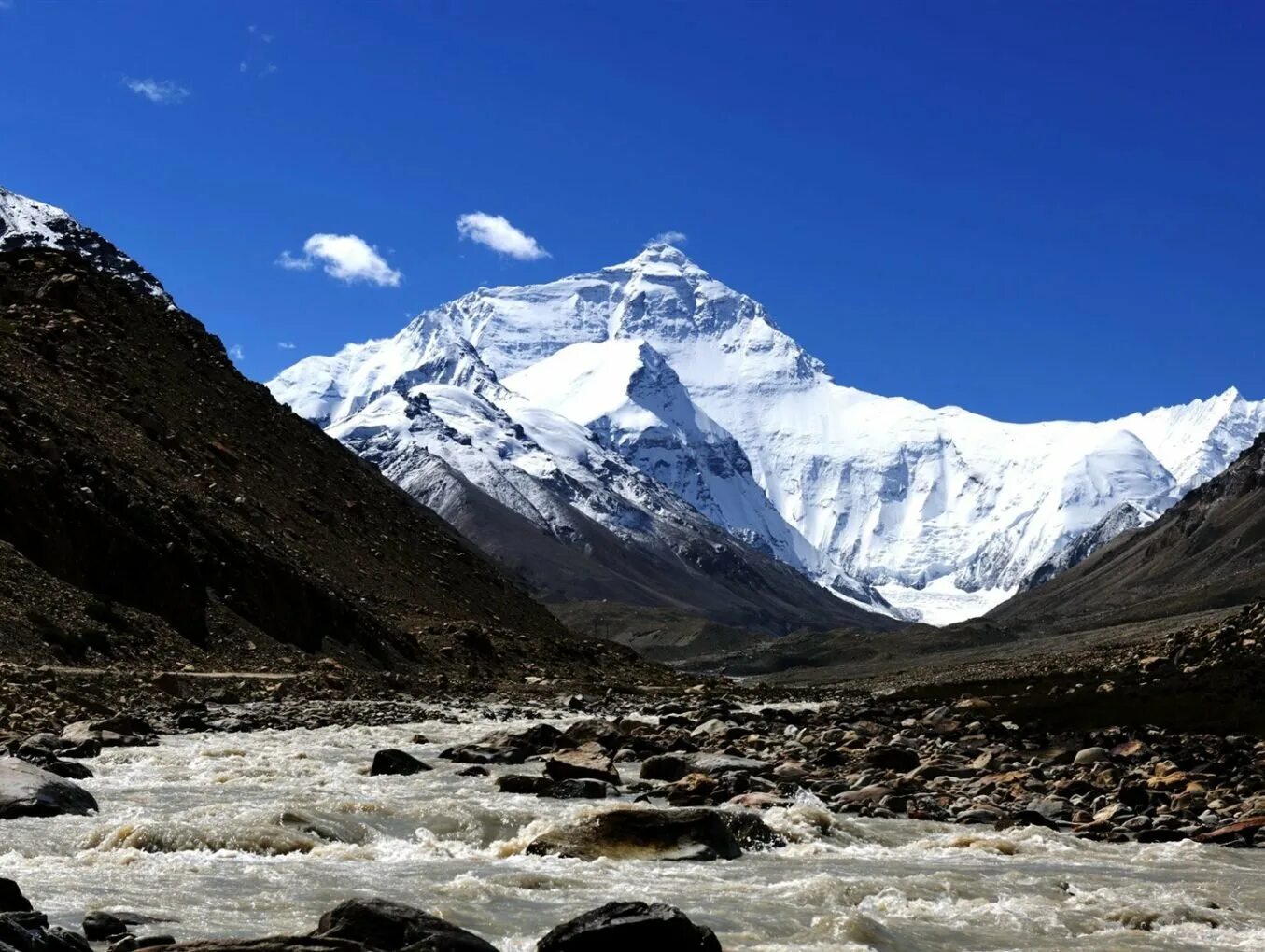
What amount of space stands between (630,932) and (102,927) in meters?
6.69

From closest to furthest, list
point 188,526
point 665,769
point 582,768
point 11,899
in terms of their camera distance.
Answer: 1. point 11,899
2. point 582,768
3. point 665,769
4. point 188,526

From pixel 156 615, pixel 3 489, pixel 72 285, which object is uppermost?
pixel 72 285

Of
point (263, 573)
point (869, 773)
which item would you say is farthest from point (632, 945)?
point (263, 573)

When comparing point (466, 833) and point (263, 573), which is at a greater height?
point (263, 573)

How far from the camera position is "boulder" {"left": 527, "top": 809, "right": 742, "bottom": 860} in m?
26.9

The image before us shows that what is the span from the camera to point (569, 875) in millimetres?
24953

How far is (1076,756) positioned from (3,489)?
1970 inches

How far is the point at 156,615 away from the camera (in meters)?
70.8

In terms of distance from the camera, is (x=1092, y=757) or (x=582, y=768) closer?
(x=582, y=768)

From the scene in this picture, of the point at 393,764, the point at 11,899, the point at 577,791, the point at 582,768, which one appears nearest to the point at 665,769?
the point at 582,768

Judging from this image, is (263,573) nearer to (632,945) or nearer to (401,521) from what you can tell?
(401,521)

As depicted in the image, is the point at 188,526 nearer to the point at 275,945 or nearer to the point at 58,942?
the point at 58,942

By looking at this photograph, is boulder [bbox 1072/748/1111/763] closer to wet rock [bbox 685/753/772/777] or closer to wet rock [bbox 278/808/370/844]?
wet rock [bbox 685/753/772/777]

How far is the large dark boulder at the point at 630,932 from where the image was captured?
1772cm
